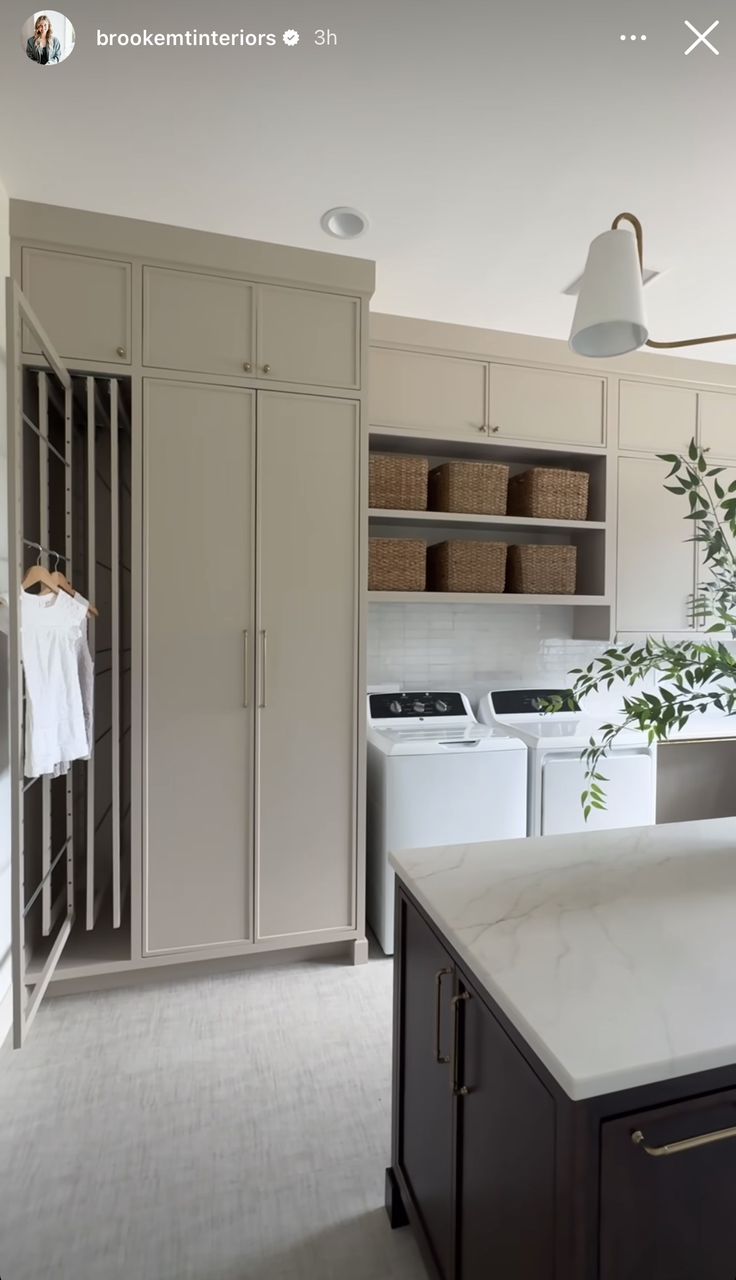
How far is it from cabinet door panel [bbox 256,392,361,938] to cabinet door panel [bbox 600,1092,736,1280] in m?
1.72

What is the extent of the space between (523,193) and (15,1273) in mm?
3044

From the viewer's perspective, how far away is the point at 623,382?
10.3 feet

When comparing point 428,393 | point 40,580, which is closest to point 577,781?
point 428,393

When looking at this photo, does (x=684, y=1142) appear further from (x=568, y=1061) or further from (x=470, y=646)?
(x=470, y=646)

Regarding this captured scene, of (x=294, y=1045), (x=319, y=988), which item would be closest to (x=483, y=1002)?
(x=294, y=1045)

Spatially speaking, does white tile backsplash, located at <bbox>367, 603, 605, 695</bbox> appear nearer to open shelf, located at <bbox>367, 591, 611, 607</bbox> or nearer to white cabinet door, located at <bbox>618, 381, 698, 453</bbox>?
open shelf, located at <bbox>367, 591, 611, 607</bbox>

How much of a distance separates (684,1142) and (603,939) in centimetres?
26

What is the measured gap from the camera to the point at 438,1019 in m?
1.08

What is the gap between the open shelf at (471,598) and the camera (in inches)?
108

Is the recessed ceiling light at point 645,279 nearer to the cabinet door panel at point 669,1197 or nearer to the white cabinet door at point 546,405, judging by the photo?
the white cabinet door at point 546,405

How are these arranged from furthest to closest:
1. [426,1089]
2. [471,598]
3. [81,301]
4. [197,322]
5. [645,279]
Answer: [471,598] → [645,279] → [197,322] → [81,301] → [426,1089]

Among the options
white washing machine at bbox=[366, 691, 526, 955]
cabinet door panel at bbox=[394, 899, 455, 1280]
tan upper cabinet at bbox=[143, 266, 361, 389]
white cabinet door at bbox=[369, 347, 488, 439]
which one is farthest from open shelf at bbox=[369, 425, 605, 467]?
cabinet door panel at bbox=[394, 899, 455, 1280]

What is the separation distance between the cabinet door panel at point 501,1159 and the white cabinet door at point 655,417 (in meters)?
2.93

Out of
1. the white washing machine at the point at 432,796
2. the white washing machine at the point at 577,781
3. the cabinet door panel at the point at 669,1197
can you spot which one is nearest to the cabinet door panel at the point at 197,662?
the white washing machine at the point at 432,796
